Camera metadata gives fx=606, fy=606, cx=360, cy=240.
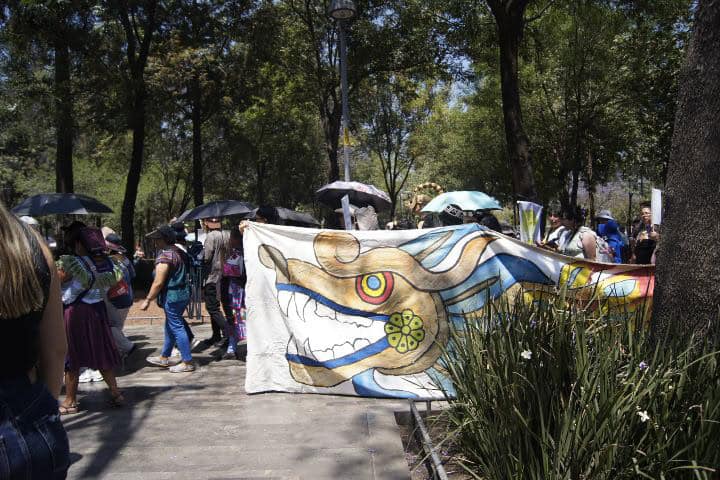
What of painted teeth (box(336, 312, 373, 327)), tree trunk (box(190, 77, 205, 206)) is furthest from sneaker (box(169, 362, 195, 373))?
tree trunk (box(190, 77, 205, 206))

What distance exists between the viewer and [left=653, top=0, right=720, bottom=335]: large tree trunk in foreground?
3383mm

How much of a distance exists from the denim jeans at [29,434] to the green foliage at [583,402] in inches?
70.4

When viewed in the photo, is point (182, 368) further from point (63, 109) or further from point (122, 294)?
point (63, 109)

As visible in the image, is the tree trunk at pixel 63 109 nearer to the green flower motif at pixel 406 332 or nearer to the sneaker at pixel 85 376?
the sneaker at pixel 85 376

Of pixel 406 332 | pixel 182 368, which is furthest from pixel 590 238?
pixel 182 368

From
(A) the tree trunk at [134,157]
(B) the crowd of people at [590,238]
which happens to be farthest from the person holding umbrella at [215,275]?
(A) the tree trunk at [134,157]

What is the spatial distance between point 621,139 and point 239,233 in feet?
66.3

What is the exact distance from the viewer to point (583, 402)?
267cm

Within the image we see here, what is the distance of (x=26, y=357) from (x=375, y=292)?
385 cm

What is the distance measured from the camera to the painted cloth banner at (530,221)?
287 inches

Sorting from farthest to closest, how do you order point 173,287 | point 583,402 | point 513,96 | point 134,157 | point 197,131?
1. point 197,131
2. point 134,157
3. point 513,96
4. point 173,287
5. point 583,402

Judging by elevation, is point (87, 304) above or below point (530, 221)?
below

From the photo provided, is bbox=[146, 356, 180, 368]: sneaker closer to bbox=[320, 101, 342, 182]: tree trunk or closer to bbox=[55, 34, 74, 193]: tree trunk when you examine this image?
bbox=[55, 34, 74, 193]: tree trunk

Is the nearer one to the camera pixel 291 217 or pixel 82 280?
pixel 82 280
